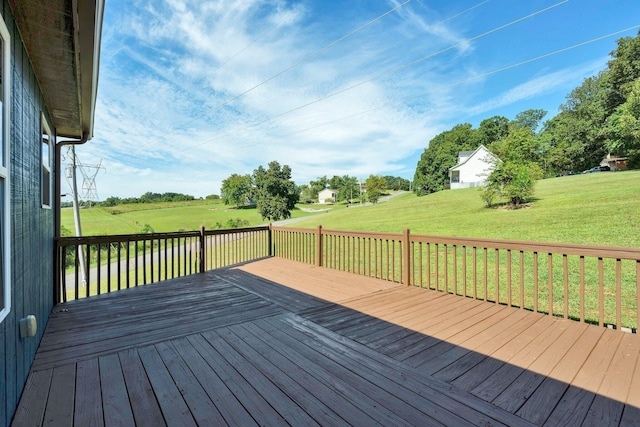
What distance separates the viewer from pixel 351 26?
9.30m

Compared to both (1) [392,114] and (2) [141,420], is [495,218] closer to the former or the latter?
(1) [392,114]

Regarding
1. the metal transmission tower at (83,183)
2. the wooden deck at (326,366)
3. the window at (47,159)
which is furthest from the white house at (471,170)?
the window at (47,159)

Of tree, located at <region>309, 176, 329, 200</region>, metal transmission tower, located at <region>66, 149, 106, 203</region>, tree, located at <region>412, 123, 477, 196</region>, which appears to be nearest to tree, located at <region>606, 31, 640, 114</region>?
tree, located at <region>412, 123, 477, 196</region>

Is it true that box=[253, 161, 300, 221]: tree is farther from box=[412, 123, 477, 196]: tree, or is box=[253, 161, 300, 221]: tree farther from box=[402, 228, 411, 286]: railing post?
box=[402, 228, 411, 286]: railing post

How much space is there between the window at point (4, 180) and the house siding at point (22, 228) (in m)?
0.11

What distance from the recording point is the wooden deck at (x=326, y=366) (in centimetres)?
162

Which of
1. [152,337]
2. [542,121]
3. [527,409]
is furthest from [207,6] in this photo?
[542,121]

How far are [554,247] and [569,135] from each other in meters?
34.2

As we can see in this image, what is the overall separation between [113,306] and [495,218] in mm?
11568

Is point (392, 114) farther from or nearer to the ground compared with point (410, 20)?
nearer to the ground

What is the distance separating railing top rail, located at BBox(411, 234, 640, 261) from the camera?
2639mm

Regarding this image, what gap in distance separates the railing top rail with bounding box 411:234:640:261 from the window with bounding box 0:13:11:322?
407 cm

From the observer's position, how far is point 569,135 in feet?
91.2

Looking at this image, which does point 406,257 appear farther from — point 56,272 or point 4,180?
point 56,272
